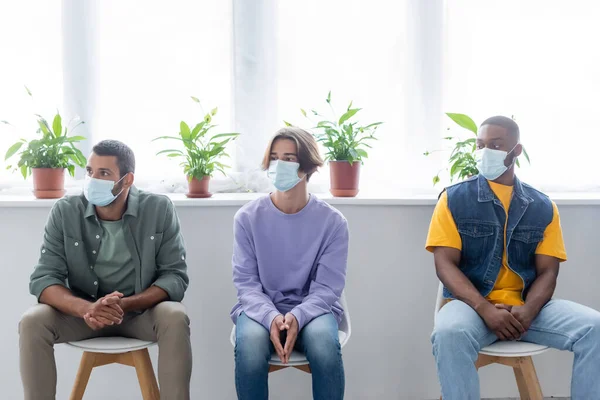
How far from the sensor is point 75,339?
2.17 meters

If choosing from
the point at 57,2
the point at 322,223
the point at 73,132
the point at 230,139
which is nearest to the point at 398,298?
the point at 322,223

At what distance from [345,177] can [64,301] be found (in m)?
1.30

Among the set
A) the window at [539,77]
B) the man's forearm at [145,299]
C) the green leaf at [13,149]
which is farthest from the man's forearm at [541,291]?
the green leaf at [13,149]

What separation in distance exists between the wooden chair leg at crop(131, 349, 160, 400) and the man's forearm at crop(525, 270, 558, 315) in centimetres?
139

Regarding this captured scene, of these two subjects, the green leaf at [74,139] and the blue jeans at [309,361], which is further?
the green leaf at [74,139]

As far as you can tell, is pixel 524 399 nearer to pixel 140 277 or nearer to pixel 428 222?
pixel 428 222

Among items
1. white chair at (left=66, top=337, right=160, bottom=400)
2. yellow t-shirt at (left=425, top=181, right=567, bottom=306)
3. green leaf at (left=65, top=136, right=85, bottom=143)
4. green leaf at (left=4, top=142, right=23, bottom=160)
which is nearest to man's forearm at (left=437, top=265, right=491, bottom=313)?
yellow t-shirt at (left=425, top=181, right=567, bottom=306)

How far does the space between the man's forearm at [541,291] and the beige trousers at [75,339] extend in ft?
A: 4.11

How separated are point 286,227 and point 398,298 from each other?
2.41ft

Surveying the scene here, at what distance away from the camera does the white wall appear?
2680 mm

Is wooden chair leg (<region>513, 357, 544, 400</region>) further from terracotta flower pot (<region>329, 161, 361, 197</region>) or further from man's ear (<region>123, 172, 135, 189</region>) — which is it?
man's ear (<region>123, 172, 135, 189</region>)

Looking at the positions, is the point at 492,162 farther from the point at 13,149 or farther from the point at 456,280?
the point at 13,149

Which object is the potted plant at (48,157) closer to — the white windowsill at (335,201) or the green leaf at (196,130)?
the white windowsill at (335,201)

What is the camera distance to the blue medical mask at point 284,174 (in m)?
2.29
